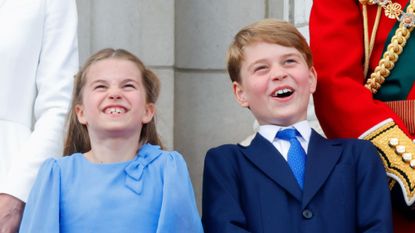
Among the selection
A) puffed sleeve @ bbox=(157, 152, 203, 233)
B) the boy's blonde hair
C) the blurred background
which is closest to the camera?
puffed sleeve @ bbox=(157, 152, 203, 233)

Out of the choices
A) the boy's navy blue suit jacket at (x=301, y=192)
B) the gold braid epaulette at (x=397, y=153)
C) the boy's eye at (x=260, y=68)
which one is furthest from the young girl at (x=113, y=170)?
the gold braid epaulette at (x=397, y=153)

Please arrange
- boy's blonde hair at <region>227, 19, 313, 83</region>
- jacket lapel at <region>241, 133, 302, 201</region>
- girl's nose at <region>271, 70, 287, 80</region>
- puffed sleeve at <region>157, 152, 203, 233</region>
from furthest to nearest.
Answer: boy's blonde hair at <region>227, 19, 313, 83</region>
girl's nose at <region>271, 70, 287, 80</region>
jacket lapel at <region>241, 133, 302, 201</region>
puffed sleeve at <region>157, 152, 203, 233</region>

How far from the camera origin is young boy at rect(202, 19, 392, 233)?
3305 mm

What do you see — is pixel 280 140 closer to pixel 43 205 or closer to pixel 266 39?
pixel 266 39

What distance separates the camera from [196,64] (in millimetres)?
5637

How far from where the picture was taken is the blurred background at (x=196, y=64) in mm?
5344

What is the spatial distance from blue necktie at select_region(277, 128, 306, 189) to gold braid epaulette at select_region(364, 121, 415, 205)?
0.68ft

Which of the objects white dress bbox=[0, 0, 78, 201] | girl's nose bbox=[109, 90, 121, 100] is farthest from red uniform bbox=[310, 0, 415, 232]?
white dress bbox=[0, 0, 78, 201]

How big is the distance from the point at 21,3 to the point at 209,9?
219 centimetres

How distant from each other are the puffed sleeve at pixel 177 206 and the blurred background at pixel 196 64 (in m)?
1.98

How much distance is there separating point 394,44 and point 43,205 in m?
1.17

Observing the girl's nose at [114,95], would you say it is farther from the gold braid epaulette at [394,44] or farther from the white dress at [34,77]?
the gold braid epaulette at [394,44]

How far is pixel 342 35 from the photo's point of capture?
3516mm

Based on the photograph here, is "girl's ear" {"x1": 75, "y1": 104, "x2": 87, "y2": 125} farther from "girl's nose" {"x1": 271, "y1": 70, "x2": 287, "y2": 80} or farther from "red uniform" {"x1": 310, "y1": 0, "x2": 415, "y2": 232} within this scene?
"red uniform" {"x1": 310, "y1": 0, "x2": 415, "y2": 232}
